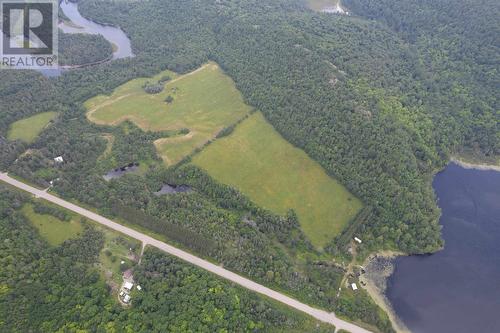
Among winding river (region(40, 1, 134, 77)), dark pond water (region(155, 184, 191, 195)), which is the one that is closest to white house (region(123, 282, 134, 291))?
dark pond water (region(155, 184, 191, 195))

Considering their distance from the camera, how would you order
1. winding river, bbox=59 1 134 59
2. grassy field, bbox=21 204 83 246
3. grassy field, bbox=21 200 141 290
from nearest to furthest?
grassy field, bbox=21 200 141 290
grassy field, bbox=21 204 83 246
winding river, bbox=59 1 134 59

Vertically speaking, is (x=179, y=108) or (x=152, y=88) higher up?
(x=152, y=88)

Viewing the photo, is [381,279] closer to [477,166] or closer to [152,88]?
[477,166]

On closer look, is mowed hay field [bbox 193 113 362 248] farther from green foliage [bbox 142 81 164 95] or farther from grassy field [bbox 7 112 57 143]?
grassy field [bbox 7 112 57 143]

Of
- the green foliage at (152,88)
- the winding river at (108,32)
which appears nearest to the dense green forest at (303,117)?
the winding river at (108,32)

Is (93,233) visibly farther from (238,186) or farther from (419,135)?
(419,135)

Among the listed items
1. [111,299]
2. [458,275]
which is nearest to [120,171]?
[111,299]
